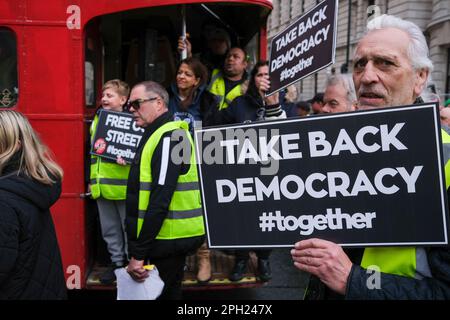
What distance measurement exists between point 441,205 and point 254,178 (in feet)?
2.18

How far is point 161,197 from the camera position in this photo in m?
2.79

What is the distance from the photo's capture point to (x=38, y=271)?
2180mm

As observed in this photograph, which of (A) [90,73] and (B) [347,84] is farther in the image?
(A) [90,73]

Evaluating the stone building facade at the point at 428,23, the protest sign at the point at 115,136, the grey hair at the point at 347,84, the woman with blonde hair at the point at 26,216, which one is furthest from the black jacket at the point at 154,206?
the stone building facade at the point at 428,23

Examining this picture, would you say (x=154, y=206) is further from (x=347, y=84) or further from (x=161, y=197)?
(x=347, y=84)

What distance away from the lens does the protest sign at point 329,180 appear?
1.42m

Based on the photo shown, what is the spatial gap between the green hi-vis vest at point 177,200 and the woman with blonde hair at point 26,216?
0.62 meters

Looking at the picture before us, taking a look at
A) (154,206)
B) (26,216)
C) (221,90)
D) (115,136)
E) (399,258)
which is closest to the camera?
(399,258)

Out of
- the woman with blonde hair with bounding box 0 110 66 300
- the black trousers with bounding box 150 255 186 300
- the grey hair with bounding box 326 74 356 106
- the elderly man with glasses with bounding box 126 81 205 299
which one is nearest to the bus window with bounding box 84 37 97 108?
the elderly man with glasses with bounding box 126 81 205 299

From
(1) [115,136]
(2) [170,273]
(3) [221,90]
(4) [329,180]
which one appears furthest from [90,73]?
(4) [329,180]

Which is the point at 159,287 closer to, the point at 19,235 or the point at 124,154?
the point at 19,235

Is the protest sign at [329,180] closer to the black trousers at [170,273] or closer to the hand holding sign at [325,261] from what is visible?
the hand holding sign at [325,261]

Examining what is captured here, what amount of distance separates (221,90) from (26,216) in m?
2.96

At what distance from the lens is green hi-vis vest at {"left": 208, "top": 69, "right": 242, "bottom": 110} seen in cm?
456
